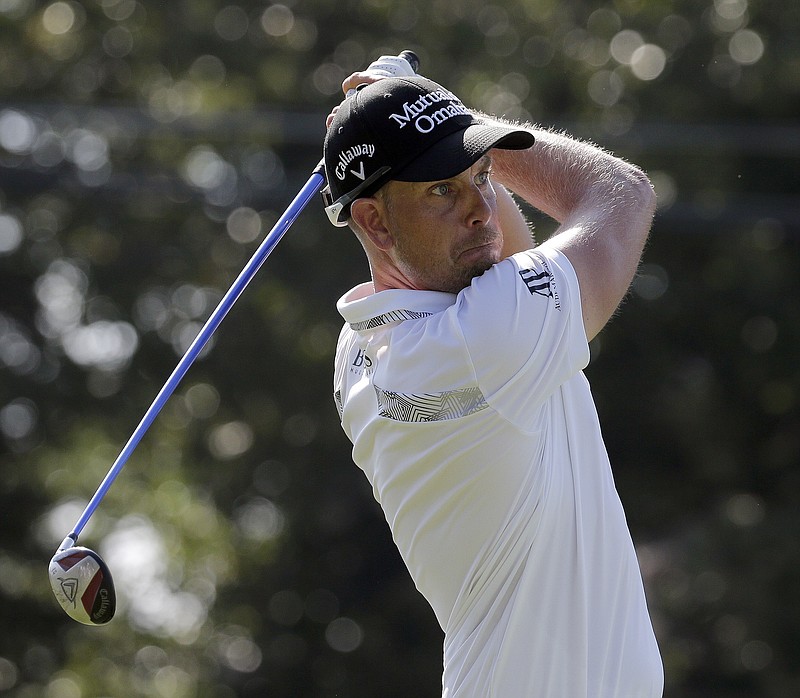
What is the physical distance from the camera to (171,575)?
15.6 m

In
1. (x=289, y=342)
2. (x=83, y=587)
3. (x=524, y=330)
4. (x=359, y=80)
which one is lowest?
(x=289, y=342)

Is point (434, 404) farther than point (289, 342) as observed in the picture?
No

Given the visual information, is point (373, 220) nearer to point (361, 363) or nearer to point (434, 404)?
point (361, 363)

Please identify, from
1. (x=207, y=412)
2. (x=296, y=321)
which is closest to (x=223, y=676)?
(x=207, y=412)

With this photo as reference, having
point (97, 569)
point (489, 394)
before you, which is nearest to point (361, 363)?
point (489, 394)

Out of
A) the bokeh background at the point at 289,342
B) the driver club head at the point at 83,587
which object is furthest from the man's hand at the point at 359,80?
the bokeh background at the point at 289,342

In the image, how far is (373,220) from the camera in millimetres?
3148

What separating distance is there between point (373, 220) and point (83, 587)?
122 centimetres

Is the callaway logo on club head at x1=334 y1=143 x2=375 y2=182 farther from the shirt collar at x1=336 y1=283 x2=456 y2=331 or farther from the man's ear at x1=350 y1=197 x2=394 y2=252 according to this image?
the shirt collar at x1=336 y1=283 x2=456 y2=331

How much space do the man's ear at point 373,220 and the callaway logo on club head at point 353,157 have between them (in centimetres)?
6

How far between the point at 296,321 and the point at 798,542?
5.55m

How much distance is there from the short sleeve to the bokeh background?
10756 mm

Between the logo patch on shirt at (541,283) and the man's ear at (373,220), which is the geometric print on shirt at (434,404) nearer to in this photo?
the logo patch on shirt at (541,283)

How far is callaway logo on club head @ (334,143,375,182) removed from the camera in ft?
9.99
